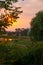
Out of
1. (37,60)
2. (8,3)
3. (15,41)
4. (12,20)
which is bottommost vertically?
(37,60)

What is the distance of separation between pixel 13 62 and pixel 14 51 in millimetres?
490

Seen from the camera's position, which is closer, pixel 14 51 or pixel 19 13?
pixel 19 13

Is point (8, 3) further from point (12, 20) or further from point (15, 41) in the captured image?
point (15, 41)

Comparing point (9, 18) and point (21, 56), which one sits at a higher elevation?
point (9, 18)

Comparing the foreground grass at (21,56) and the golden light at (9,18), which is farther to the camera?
the foreground grass at (21,56)

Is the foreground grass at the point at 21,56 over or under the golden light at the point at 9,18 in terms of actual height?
under

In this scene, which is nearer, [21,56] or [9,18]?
[9,18]

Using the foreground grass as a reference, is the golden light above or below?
above

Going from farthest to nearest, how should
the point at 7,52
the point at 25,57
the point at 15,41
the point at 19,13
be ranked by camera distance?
the point at 15,41
the point at 25,57
the point at 7,52
the point at 19,13

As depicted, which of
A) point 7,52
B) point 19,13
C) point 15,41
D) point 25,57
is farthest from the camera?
point 15,41

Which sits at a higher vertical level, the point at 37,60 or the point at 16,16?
the point at 16,16

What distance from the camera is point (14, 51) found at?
1064cm

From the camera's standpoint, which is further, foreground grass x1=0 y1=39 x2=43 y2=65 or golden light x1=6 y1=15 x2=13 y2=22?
foreground grass x1=0 y1=39 x2=43 y2=65

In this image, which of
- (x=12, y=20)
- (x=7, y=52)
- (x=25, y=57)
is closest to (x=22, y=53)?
(x=25, y=57)
